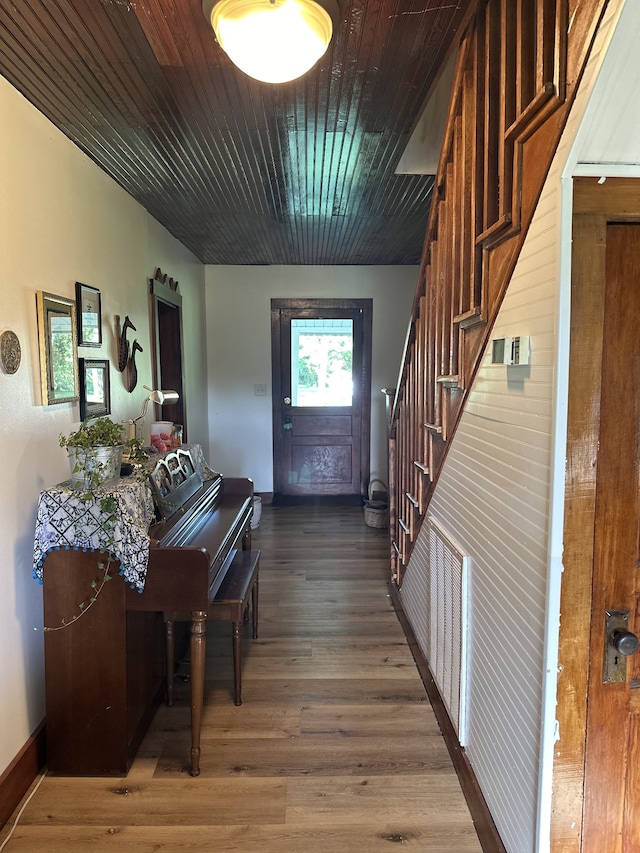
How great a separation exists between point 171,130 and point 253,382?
10.1ft

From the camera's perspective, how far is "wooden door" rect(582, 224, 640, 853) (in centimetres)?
107

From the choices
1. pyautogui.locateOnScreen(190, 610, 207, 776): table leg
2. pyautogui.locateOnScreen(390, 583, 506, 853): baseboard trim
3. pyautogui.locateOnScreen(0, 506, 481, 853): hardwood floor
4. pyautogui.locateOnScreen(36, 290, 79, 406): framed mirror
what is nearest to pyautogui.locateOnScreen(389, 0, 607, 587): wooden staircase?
pyautogui.locateOnScreen(390, 583, 506, 853): baseboard trim

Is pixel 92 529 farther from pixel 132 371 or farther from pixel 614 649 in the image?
pixel 614 649

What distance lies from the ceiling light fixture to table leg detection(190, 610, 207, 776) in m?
1.70

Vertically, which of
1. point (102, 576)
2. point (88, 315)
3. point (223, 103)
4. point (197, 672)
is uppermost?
point (223, 103)

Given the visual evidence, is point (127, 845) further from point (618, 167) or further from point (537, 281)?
point (618, 167)

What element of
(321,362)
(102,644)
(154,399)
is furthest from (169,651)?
(321,362)

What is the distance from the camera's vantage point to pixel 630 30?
0.83 meters

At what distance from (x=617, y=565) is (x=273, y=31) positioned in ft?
5.05

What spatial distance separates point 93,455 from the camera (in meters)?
1.76

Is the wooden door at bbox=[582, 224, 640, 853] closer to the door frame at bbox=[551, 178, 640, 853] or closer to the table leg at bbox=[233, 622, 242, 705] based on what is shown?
the door frame at bbox=[551, 178, 640, 853]

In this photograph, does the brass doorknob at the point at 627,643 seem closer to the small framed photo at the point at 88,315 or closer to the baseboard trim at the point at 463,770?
the baseboard trim at the point at 463,770

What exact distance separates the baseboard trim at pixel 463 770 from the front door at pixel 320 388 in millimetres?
2737

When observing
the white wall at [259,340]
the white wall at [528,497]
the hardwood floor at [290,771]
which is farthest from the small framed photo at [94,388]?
the white wall at [259,340]
